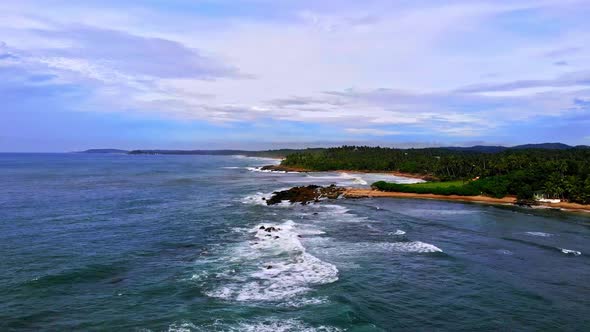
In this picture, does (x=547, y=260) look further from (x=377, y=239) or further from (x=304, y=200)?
(x=304, y=200)

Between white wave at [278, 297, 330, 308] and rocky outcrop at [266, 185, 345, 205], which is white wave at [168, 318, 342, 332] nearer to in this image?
white wave at [278, 297, 330, 308]

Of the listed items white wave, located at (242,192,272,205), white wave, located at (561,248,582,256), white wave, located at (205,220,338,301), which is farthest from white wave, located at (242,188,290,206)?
white wave, located at (561,248,582,256)

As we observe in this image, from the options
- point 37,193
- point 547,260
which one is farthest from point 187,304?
point 37,193

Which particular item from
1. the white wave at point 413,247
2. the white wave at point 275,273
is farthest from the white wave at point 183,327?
the white wave at point 413,247

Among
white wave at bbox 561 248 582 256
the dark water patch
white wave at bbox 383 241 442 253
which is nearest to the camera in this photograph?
the dark water patch

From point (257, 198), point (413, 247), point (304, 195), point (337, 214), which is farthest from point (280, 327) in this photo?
point (304, 195)

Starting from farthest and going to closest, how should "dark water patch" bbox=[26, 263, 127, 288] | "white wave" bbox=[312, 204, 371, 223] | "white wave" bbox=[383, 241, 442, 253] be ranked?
1. "white wave" bbox=[312, 204, 371, 223]
2. "white wave" bbox=[383, 241, 442, 253]
3. "dark water patch" bbox=[26, 263, 127, 288]

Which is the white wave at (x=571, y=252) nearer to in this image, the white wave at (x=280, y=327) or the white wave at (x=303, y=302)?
the white wave at (x=303, y=302)
